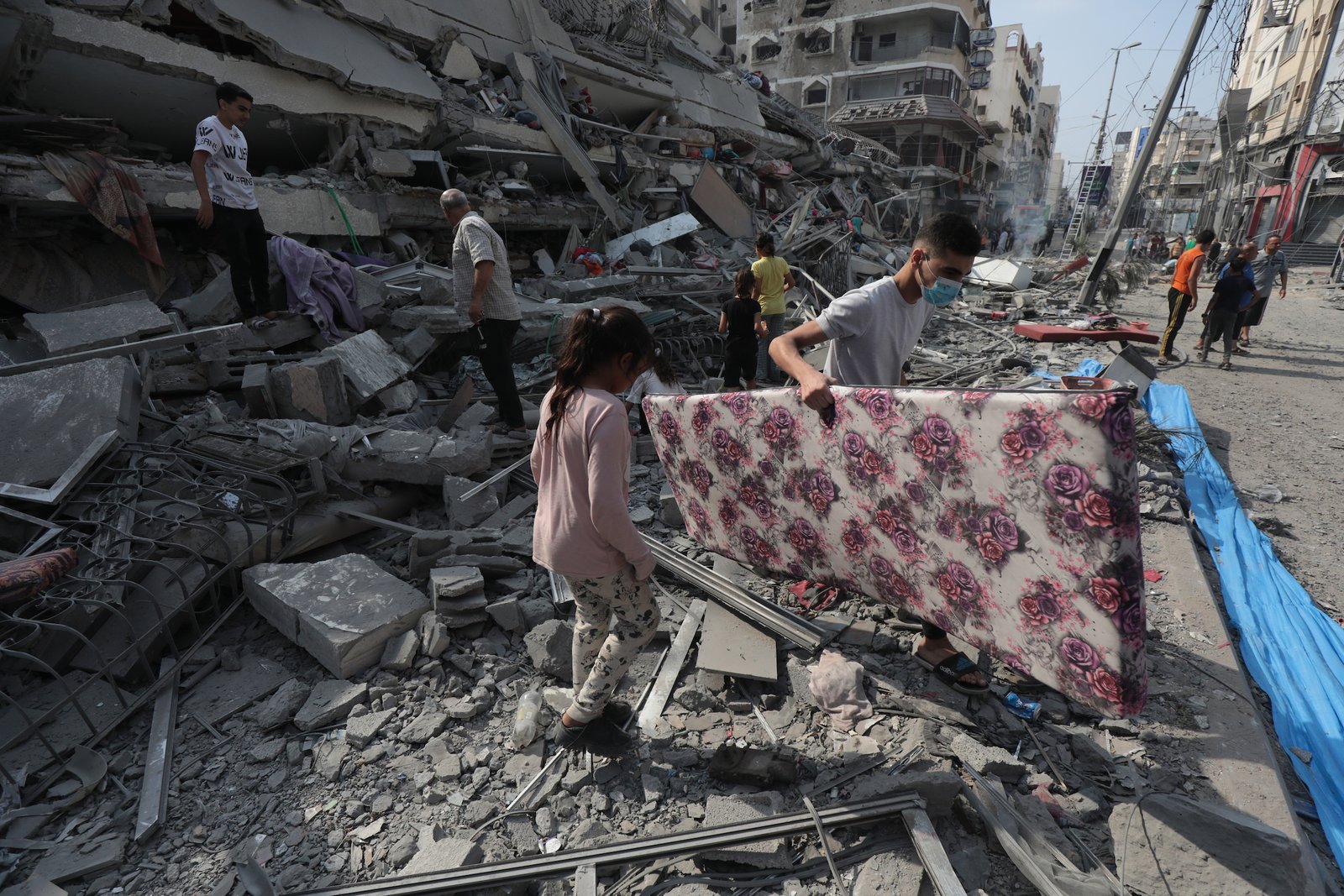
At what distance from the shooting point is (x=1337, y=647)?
3.29m

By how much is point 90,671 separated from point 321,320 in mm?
3731

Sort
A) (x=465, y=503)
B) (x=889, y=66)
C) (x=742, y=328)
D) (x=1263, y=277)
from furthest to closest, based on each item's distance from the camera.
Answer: (x=889, y=66) < (x=1263, y=277) < (x=742, y=328) < (x=465, y=503)

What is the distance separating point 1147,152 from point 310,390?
15387 millimetres

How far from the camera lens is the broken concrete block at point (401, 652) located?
2.96 m

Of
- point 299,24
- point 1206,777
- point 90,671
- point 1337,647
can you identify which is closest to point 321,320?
point 90,671

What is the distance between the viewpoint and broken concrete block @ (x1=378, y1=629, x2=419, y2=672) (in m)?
2.96

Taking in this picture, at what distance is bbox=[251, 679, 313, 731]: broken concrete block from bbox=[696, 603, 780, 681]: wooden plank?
1.82 meters

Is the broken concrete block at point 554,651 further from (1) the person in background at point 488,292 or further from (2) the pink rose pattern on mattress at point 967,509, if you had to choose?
(1) the person in background at point 488,292

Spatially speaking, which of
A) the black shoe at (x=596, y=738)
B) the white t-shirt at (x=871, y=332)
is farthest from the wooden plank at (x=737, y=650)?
the white t-shirt at (x=871, y=332)

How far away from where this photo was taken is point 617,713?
2.64 m

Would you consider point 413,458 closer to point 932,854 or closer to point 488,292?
point 488,292

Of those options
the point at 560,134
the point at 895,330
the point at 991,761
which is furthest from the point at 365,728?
the point at 560,134

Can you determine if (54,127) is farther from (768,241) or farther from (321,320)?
(768,241)

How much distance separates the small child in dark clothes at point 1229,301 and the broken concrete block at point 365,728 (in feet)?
36.7
